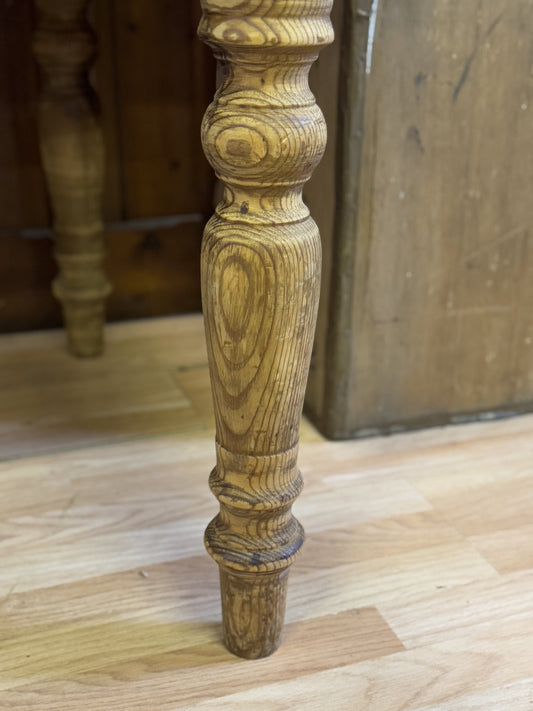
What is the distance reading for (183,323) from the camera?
1.37 meters

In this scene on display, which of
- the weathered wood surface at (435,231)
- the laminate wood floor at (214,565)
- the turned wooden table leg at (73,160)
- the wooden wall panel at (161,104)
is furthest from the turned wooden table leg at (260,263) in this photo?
the wooden wall panel at (161,104)

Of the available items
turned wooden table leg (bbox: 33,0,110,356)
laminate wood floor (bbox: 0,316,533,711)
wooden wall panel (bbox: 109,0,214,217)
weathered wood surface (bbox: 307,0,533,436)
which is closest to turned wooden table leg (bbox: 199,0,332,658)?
laminate wood floor (bbox: 0,316,533,711)

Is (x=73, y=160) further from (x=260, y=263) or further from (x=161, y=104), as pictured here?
(x=260, y=263)

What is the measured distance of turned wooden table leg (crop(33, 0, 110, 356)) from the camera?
1.08 metres

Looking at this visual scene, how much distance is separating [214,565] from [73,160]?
1.96 feet

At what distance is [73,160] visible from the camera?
3.71 ft

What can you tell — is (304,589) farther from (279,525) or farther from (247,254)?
(247,254)

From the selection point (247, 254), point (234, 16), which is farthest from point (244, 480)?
point (234, 16)

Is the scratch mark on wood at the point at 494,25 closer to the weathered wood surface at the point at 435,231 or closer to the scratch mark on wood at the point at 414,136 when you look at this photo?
the weathered wood surface at the point at 435,231

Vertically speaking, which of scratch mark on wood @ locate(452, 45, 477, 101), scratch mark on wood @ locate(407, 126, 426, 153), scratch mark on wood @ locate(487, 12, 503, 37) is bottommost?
scratch mark on wood @ locate(407, 126, 426, 153)

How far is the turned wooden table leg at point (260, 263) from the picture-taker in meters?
0.52

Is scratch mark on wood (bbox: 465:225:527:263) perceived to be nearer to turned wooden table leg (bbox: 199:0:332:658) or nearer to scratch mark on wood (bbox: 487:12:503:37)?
scratch mark on wood (bbox: 487:12:503:37)

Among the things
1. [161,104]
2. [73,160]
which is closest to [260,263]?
[73,160]

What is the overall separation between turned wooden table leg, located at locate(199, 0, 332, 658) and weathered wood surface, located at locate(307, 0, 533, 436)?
37 centimetres
